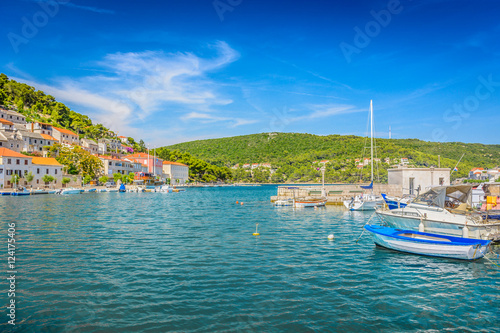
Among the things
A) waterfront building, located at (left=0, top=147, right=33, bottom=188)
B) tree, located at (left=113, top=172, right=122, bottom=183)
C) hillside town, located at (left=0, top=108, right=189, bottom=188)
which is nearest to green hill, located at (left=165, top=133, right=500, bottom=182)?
hillside town, located at (left=0, top=108, right=189, bottom=188)

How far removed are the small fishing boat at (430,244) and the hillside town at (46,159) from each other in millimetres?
71720

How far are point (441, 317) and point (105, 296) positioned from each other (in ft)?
32.5

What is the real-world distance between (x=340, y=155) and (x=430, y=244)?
142m

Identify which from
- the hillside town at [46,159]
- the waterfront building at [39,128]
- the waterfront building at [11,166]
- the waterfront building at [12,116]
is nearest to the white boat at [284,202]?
the waterfront building at [11,166]

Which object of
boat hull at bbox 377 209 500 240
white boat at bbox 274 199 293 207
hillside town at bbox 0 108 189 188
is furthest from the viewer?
hillside town at bbox 0 108 189 188

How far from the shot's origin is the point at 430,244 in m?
15.1

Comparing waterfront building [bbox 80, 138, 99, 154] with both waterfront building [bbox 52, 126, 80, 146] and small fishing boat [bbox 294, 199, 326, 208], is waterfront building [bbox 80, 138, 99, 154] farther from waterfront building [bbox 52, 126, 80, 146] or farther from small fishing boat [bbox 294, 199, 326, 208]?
small fishing boat [bbox 294, 199, 326, 208]

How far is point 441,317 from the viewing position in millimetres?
8898

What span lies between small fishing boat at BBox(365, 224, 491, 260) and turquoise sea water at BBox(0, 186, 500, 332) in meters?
0.38

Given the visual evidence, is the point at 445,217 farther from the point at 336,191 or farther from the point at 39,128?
the point at 39,128

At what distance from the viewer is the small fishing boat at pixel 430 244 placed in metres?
14.4

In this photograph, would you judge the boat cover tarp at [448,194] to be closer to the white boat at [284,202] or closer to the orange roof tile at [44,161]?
the white boat at [284,202]

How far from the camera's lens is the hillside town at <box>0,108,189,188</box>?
219ft

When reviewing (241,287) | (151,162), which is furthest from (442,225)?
(151,162)
